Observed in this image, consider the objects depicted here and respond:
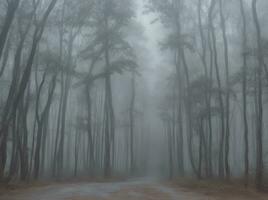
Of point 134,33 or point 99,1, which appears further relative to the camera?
point 134,33

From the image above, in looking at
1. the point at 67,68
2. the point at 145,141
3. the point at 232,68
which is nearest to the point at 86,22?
the point at 67,68

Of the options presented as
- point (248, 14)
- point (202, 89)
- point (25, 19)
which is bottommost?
point (202, 89)

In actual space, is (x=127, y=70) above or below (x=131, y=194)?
above

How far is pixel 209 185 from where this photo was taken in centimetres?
1661

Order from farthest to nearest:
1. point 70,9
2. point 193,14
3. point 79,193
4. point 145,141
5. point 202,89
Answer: point 145,141
point 193,14
point 70,9
point 202,89
point 79,193

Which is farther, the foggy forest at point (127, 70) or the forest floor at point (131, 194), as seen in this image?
the foggy forest at point (127, 70)

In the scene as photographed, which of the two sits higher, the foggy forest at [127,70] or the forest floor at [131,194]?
the foggy forest at [127,70]

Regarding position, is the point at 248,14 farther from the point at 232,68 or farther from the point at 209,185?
the point at 209,185

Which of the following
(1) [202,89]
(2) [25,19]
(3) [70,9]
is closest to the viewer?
(2) [25,19]

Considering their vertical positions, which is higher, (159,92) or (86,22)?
(86,22)

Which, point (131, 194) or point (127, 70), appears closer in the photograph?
point (131, 194)

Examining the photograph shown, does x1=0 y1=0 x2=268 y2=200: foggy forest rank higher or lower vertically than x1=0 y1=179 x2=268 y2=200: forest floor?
higher

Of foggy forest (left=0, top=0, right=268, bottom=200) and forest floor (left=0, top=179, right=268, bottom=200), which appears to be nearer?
forest floor (left=0, top=179, right=268, bottom=200)

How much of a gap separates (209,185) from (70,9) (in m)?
14.9
